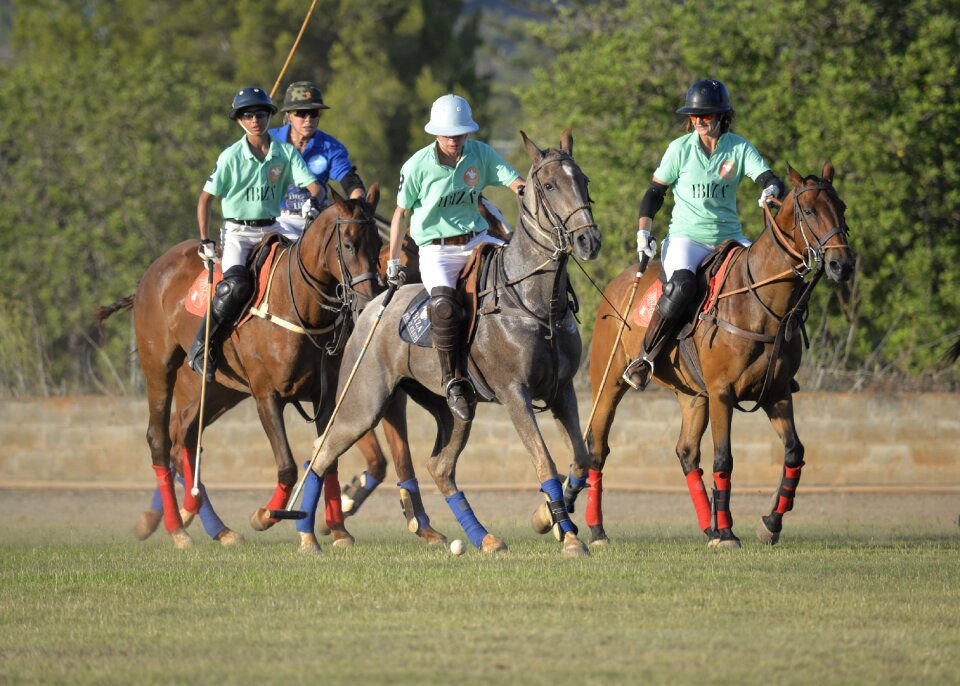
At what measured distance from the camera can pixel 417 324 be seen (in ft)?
36.5

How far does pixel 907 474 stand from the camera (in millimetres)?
17734

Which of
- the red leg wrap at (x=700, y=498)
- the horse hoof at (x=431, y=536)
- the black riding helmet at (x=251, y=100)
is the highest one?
the black riding helmet at (x=251, y=100)

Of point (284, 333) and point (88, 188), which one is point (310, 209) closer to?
point (284, 333)

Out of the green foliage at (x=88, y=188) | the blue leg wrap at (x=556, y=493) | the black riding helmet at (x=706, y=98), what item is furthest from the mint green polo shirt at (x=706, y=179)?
the green foliage at (x=88, y=188)

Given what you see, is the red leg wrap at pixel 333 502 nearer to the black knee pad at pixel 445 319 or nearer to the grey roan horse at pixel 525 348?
the grey roan horse at pixel 525 348

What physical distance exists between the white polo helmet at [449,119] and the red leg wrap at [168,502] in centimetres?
405

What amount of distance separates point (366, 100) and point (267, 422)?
23722 millimetres

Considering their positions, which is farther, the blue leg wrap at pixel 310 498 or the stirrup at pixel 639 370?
the stirrup at pixel 639 370

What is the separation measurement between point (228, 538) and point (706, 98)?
4.93 m

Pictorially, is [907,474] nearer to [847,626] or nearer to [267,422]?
[267,422]

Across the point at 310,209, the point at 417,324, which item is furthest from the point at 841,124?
the point at 417,324

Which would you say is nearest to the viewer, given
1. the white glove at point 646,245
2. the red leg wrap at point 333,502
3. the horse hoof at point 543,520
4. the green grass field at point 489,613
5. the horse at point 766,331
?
the green grass field at point 489,613

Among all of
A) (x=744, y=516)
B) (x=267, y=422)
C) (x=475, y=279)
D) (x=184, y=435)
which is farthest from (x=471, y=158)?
(x=744, y=516)

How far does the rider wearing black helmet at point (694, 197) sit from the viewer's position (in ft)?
37.8
